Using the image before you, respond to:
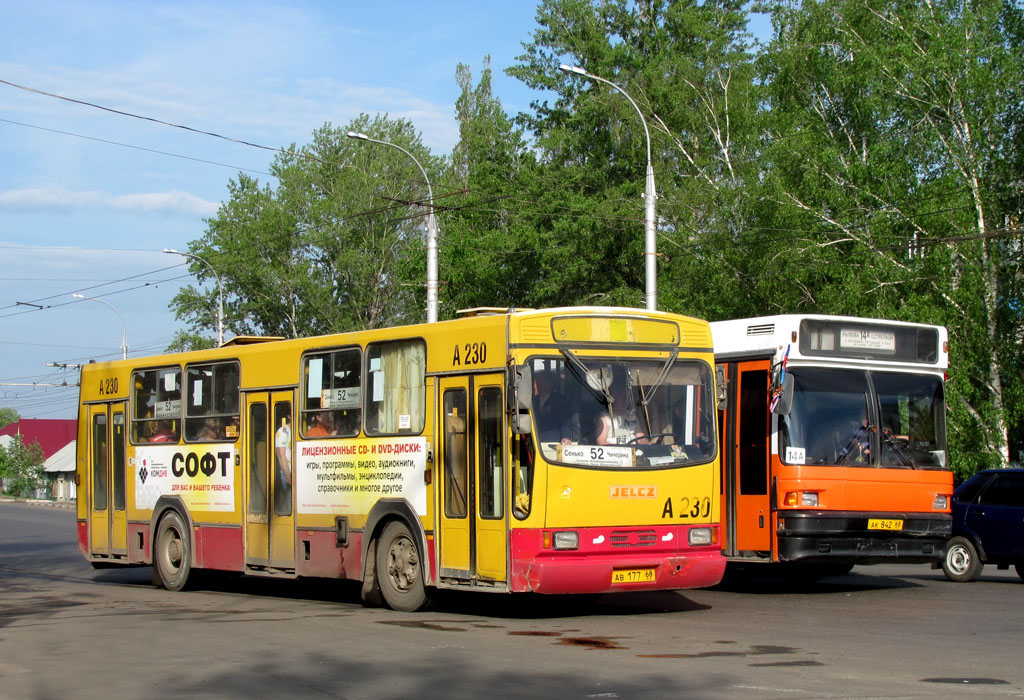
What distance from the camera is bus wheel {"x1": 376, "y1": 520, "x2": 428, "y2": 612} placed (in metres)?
13.3

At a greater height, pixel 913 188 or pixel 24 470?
pixel 913 188

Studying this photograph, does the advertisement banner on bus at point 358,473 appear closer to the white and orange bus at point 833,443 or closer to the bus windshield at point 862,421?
the white and orange bus at point 833,443

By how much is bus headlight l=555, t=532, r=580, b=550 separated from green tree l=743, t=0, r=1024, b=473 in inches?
703

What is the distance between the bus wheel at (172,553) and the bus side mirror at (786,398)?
8.27 meters

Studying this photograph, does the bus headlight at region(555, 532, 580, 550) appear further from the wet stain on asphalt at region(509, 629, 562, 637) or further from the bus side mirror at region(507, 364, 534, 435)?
the bus side mirror at region(507, 364, 534, 435)

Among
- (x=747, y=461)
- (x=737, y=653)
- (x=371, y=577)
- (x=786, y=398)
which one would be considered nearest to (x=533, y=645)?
(x=737, y=653)

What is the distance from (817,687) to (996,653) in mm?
2462

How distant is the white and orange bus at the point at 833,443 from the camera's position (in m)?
14.5

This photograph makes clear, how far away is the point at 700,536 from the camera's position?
12844mm

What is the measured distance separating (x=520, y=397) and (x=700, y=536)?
2.56 metres

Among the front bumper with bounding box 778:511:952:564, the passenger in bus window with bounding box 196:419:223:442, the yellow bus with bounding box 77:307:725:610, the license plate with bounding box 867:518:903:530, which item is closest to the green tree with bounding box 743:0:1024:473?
the front bumper with bounding box 778:511:952:564

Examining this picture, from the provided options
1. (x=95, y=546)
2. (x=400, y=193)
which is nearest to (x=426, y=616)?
(x=95, y=546)

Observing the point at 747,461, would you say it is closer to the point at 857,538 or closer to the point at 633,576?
the point at 857,538

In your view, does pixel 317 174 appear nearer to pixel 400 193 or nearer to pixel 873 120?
pixel 400 193
